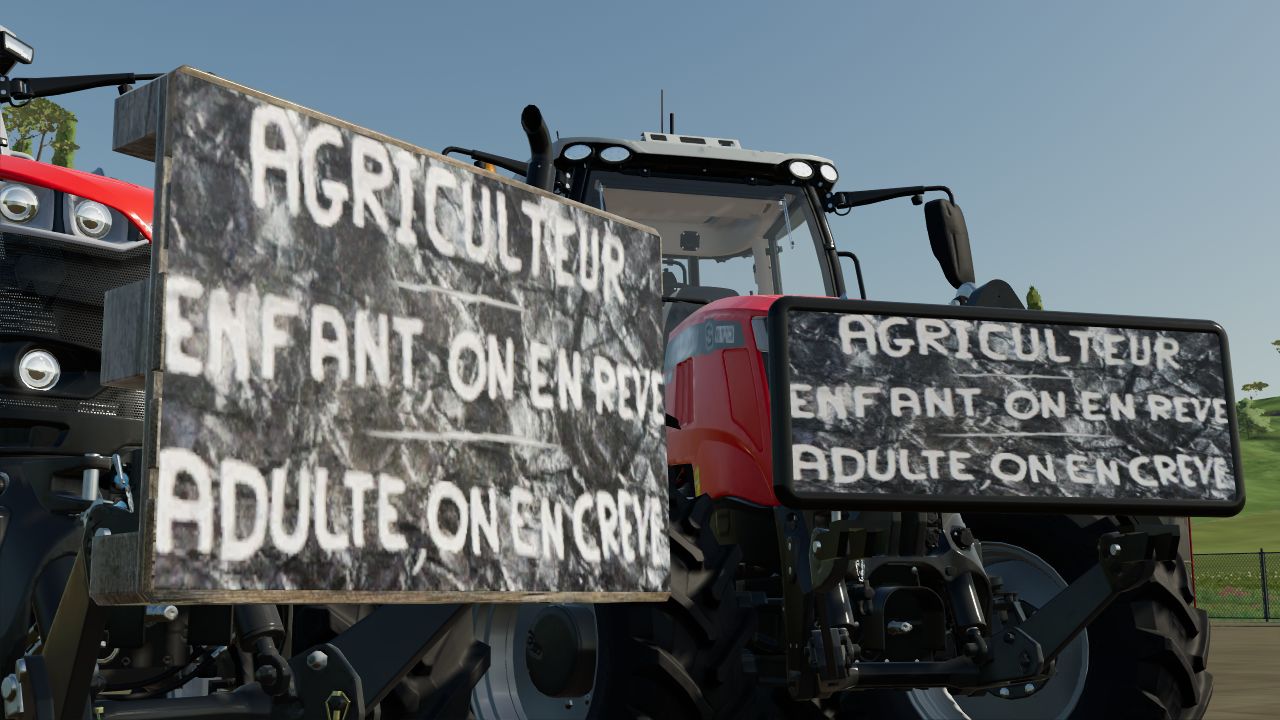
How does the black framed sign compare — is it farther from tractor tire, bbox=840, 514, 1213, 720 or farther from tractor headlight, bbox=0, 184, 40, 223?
tractor headlight, bbox=0, 184, 40, 223

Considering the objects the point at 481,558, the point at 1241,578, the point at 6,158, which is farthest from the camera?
the point at 1241,578

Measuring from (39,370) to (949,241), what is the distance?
3.45m

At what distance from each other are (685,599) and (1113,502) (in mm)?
1344

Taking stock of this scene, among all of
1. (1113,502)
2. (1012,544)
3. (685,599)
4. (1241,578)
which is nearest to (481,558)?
(685,599)

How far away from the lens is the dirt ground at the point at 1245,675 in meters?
7.60

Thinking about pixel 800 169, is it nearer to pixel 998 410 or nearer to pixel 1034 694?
pixel 998 410

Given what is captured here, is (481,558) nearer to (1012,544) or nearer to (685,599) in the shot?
(685,599)

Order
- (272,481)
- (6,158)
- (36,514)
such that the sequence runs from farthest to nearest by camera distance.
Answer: (6,158) → (36,514) → (272,481)

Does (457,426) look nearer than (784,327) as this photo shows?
Yes

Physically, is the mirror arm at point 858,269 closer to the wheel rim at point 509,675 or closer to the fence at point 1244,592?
the wheel rim at point 509,675

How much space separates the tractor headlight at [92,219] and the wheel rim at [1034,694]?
324 cm

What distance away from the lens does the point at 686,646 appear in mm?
4215

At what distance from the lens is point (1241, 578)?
28391 mm

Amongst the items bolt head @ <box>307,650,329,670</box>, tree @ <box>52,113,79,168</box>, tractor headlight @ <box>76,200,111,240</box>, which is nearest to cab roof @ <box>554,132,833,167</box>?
tractor headlight @ <box>76,200,111,240</box>
